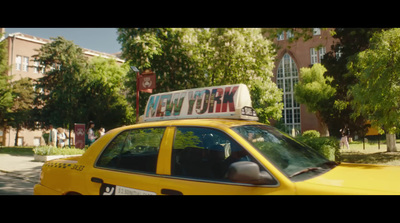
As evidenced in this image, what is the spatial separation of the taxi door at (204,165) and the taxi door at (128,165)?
0.61 ft

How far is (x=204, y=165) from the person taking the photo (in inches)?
108

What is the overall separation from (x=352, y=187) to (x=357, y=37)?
1894 centimetres

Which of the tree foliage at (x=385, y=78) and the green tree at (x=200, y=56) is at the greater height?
the green tree at (x=200, y=56)

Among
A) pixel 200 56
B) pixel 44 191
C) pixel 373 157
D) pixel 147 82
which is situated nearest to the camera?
pixel 44 191

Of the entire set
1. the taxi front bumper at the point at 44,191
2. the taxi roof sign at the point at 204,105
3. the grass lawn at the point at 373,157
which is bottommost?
the grass lawn at the point at 373,157

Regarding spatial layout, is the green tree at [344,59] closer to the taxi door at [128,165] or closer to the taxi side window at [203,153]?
the taxi side window at [203,153]

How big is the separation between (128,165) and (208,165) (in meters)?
0.95

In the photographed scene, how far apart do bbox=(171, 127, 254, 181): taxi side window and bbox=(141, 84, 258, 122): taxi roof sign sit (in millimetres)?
681

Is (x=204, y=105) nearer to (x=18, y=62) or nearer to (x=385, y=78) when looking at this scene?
(x=385, y=78)

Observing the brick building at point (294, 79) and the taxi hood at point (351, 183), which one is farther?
the brick building at point (294, 79)

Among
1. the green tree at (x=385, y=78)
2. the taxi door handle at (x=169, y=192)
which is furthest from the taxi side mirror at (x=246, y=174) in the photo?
the green tree at (x=385, y=78)

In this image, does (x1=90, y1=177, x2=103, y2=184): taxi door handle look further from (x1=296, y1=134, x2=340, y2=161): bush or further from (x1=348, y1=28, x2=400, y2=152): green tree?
(x1=348, y1=28, x2=400, y2=152): green tree

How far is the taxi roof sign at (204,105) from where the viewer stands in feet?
12.0

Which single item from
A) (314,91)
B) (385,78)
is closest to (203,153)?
(385,78)
